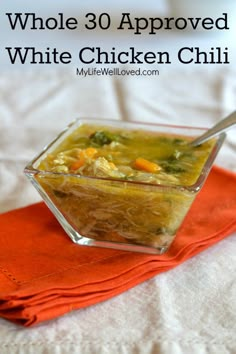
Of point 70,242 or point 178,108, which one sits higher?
point 70,242

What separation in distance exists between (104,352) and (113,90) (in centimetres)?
123

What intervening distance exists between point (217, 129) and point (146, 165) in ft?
0.67

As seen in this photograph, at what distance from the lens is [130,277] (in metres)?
0.98

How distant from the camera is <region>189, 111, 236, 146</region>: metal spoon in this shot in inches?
48.8

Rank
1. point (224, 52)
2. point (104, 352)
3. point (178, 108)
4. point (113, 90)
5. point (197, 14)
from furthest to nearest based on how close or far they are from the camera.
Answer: point (197, 14)
point (224, 52)
point (113, 90)
point (178, 108)
point (104, 352)

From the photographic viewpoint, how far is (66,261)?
1.04 meters

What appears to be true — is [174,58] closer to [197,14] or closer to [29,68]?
[197,14]

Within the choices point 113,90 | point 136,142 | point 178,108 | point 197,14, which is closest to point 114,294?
point 136,142

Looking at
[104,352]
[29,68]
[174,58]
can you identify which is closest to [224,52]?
[174,58]

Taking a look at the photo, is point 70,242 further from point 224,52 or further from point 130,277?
point 224,52

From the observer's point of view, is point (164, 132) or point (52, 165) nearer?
point (52, 165)

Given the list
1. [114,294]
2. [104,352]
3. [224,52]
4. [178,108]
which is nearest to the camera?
[104,352]

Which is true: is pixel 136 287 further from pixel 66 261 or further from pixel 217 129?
pixel 217 129

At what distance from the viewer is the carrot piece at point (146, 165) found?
3.69 feet
